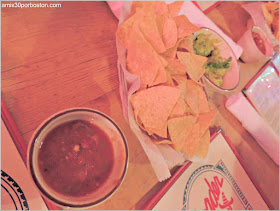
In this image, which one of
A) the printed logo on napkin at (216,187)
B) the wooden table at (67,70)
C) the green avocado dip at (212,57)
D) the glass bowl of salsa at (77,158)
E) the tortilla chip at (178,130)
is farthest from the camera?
the green avocado dip at (212,57)

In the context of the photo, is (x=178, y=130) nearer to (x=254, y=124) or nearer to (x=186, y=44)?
(x=186, y=44)

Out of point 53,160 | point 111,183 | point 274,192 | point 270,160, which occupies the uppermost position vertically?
point 53,160

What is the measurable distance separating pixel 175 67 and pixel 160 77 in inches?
5.6

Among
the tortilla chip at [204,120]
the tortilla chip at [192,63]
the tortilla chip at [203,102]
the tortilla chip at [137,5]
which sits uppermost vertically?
the tortilla chip at [137,5]

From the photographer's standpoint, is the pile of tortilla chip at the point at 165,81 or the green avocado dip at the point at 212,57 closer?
the pile of tortilla chip at the point at 165,81

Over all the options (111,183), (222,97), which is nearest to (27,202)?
(111,183)

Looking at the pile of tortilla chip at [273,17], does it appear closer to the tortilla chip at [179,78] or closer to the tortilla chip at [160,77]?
the tortilla chip at [179,78]

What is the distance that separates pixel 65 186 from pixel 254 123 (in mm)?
1291

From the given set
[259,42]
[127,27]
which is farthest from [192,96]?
[259,42]

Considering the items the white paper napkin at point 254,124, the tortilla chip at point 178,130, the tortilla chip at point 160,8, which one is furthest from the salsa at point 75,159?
the white paper napkin at point 254,124

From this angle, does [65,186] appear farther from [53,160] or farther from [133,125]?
[133,125]

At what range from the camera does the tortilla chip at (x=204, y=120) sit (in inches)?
39.7

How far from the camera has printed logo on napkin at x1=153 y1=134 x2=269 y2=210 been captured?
1.00 meters

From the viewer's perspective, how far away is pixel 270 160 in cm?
155
